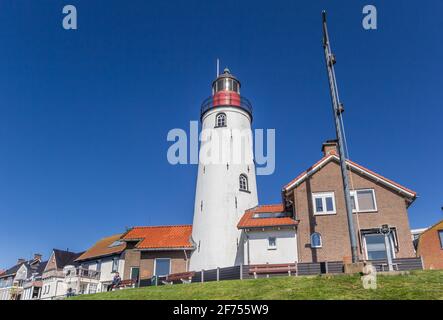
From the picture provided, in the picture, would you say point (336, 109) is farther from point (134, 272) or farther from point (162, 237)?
point (134, 272)

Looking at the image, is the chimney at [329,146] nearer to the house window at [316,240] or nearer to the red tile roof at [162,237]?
the house window at [316,240]

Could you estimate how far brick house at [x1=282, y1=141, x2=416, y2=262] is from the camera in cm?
2634

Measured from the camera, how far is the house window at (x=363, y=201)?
89.9 feet

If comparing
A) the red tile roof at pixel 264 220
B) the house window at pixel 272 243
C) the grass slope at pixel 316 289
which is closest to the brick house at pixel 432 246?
the red tile roof at pixel 264 220

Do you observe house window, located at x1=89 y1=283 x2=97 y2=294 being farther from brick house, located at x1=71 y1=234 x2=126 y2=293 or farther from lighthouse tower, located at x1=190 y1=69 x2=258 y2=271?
lighthouse tower, located at x1=190 y1=69 x2=258 y2=271

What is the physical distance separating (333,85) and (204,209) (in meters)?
16.1

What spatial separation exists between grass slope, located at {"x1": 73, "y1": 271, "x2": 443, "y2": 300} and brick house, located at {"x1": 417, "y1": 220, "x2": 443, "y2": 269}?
20694mm

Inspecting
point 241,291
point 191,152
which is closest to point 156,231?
point 191,152

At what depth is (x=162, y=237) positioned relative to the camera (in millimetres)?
35469

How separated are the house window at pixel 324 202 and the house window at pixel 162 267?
13.9m

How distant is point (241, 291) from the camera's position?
17.9m

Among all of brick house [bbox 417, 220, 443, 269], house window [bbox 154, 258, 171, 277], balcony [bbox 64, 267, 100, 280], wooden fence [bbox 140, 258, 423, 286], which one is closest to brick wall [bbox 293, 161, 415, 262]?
wooden fence [bbox 140, 258, 423, 286]

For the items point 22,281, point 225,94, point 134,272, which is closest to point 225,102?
point 225,94
